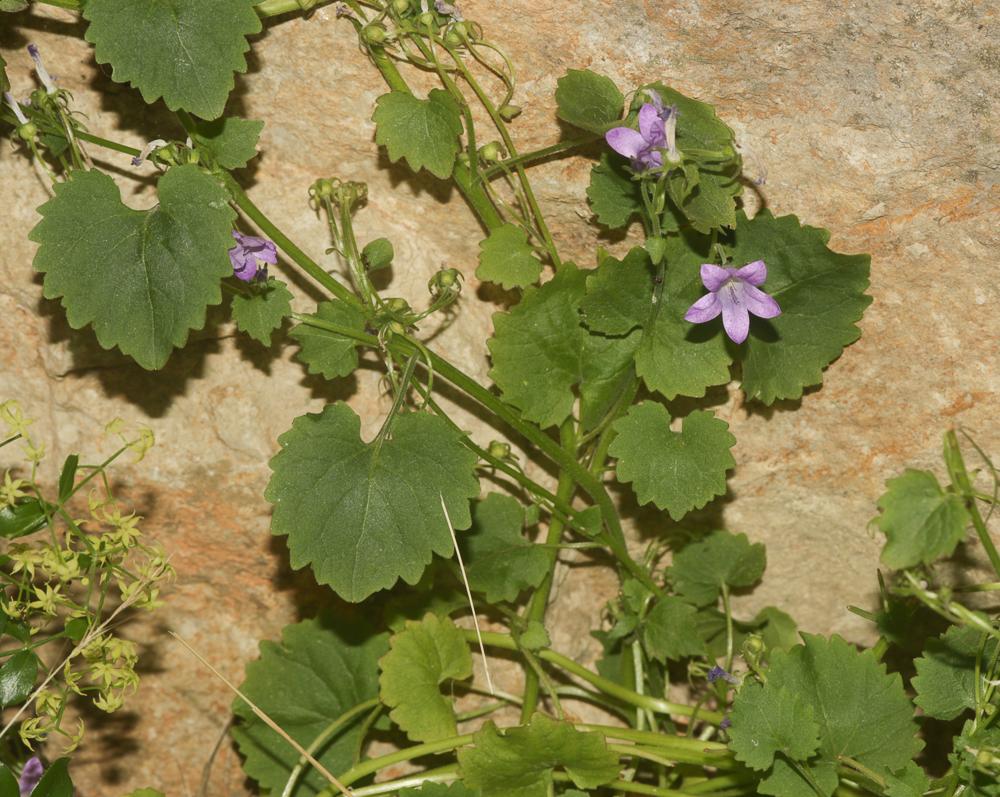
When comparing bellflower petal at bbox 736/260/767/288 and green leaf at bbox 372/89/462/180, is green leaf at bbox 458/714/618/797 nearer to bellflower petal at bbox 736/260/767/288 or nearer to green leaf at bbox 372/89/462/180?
bellflower petal at bbox 736/260/767/288

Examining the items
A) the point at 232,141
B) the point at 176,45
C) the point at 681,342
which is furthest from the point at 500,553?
the point at 176,45

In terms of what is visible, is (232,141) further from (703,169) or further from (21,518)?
(703,169)

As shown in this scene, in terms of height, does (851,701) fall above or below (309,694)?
above

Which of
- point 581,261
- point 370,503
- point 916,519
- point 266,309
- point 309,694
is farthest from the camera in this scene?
point 309,694

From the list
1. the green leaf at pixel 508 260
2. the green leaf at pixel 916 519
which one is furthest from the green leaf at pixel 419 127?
the green leaf at pixel 916 519

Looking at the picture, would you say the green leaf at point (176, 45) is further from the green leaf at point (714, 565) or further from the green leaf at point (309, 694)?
the green leaf at point (714, 565)

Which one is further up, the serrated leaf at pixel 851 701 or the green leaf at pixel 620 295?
the green leaf at pixel 620 295

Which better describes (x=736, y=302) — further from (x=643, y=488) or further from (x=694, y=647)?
(x=694, y=647)
